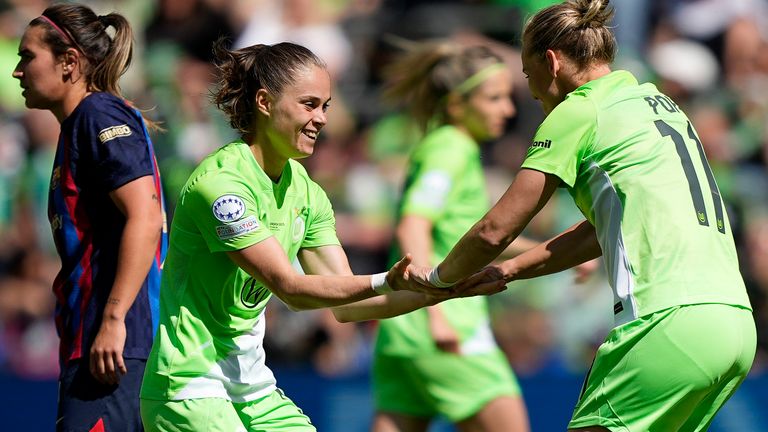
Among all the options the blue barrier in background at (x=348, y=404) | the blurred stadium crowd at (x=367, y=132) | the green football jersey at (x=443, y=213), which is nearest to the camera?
Result: the green football jersey at (x=443, y=213)

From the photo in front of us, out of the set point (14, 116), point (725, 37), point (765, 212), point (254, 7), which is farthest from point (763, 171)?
point (14, 116)

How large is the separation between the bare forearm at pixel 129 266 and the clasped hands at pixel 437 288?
99 cm

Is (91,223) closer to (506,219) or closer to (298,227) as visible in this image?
(298,227)

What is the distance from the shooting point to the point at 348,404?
776cm

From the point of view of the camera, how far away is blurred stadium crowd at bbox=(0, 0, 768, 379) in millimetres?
8688

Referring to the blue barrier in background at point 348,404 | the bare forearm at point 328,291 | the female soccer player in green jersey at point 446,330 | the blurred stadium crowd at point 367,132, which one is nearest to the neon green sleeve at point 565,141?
the bare forearm at point 328,291

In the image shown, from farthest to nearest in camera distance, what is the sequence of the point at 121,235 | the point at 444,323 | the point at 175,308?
the point at 444,323, the point at 121,235, the point at 175,308

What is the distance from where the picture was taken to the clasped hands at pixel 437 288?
12.3 ft

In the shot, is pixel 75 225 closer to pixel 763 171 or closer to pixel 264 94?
pixel 264 94

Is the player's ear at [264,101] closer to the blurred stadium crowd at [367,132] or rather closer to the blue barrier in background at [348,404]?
the blue barrier in background at [348,404]

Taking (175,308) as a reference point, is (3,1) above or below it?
above

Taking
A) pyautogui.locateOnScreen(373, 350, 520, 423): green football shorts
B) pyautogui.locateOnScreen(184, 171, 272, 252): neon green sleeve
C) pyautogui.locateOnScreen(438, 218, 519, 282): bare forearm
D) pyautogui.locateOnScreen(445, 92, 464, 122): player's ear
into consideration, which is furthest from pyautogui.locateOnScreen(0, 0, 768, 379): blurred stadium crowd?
pyautogui.locateOnScreen(184, 171, 272, 252): neon green sleeve

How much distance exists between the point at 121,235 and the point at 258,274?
0.82 metres

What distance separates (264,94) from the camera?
3.89m
